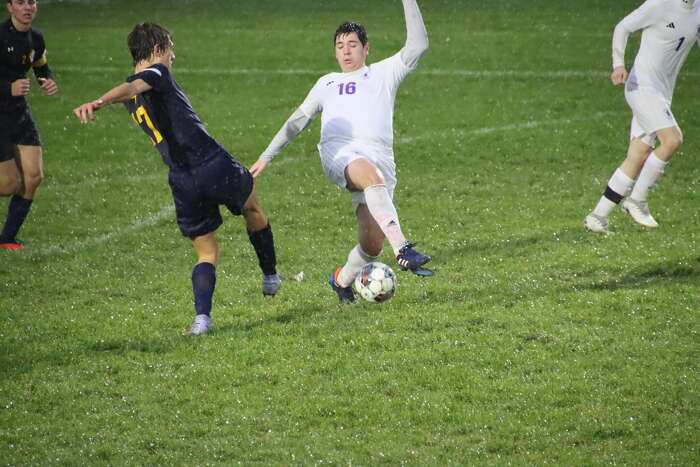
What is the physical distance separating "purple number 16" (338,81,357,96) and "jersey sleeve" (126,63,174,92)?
1601 millimetres

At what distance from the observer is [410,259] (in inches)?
303

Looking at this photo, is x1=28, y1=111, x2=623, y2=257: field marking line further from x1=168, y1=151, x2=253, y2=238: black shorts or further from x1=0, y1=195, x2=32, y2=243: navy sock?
x1=168, y1=151, x2=253, y2=238: black shorts

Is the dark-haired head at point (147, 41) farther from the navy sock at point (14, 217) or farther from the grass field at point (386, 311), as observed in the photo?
the navy sock at point (14, 217)

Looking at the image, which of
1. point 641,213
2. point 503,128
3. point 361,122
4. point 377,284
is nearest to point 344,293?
point 377,284

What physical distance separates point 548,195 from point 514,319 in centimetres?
515

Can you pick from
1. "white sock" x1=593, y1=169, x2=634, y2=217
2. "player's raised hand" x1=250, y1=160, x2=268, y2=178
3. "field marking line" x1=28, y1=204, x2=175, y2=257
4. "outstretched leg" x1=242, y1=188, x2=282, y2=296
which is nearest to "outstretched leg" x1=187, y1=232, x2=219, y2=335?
"outstretched leg" x1=242, y1=188, x2=282, y2=296

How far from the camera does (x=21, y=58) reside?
11.4 metres

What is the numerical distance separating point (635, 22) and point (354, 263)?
446cm

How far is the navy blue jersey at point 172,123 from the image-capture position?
775 centimetres

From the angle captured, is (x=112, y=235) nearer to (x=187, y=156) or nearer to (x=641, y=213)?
(x=187, y=156)

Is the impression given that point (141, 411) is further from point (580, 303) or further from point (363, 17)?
point (363, 17)

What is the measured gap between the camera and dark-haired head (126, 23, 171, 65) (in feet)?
25.6

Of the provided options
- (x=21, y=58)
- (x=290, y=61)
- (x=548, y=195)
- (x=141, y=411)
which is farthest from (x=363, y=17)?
(x=141, y=411)

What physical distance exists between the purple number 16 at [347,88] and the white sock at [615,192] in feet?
13.3
